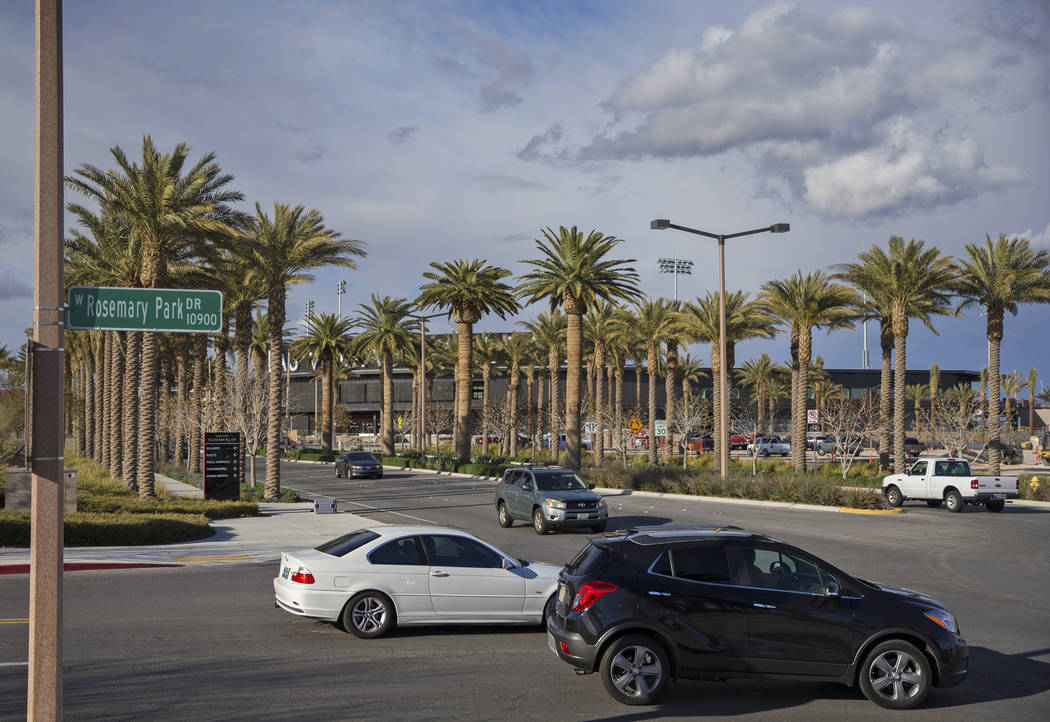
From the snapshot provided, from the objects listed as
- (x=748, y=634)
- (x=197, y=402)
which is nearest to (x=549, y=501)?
(x=748, y=634)

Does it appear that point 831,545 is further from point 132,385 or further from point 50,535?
point 132,385

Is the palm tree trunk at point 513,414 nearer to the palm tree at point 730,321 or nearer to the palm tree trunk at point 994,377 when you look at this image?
the palm tree at point 730,321

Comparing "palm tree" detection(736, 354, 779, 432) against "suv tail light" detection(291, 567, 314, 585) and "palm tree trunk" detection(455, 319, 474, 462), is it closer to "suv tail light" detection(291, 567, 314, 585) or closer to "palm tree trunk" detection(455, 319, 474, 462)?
"palm tree trunk" detection(455, 319, 474, 462)

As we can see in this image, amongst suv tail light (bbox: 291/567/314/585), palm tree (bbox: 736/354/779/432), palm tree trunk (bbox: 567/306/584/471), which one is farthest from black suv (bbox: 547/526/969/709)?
palm tree (bbox: 736/354/779/432)

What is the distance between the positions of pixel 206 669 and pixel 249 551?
1138 cm

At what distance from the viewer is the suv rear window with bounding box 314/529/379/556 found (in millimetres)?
11786

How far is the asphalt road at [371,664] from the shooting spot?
845 cm

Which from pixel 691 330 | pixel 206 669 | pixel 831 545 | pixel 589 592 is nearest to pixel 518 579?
pixel 589 592

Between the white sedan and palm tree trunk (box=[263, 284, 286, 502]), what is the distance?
2296 cm

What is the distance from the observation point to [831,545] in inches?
852

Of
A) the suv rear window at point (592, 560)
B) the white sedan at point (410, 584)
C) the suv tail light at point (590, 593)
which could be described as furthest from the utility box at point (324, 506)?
the suv tail light at point (590, 593)

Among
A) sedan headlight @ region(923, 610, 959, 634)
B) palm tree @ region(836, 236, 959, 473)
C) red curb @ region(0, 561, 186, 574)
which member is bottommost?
red curb @ region(0, 561, 186, 574)

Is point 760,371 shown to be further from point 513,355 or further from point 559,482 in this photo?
point 559,482

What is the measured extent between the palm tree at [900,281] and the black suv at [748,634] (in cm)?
3587
